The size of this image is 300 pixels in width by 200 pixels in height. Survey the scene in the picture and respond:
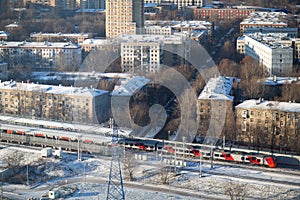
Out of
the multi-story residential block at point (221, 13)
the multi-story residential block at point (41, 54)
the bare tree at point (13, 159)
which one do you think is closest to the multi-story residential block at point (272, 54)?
the multi-story residential block at point (41, 54)

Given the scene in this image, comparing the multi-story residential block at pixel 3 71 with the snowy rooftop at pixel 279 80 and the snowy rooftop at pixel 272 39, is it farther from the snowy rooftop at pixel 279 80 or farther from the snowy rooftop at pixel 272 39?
the snowy rooftop at pixel 272 39

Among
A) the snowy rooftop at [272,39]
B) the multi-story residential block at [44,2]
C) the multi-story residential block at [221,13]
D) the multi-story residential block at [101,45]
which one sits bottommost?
the multi-story residential block at [101,45]

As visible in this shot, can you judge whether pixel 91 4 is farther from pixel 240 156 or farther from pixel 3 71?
pixel 240 156

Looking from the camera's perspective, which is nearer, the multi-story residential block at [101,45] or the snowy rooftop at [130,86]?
the snowy rooftop at [130,86]

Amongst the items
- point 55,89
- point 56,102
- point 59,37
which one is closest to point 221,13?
point 59,37

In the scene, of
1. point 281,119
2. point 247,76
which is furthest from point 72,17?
point 281,119

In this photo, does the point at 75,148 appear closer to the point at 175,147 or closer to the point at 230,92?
the point at 175,147
